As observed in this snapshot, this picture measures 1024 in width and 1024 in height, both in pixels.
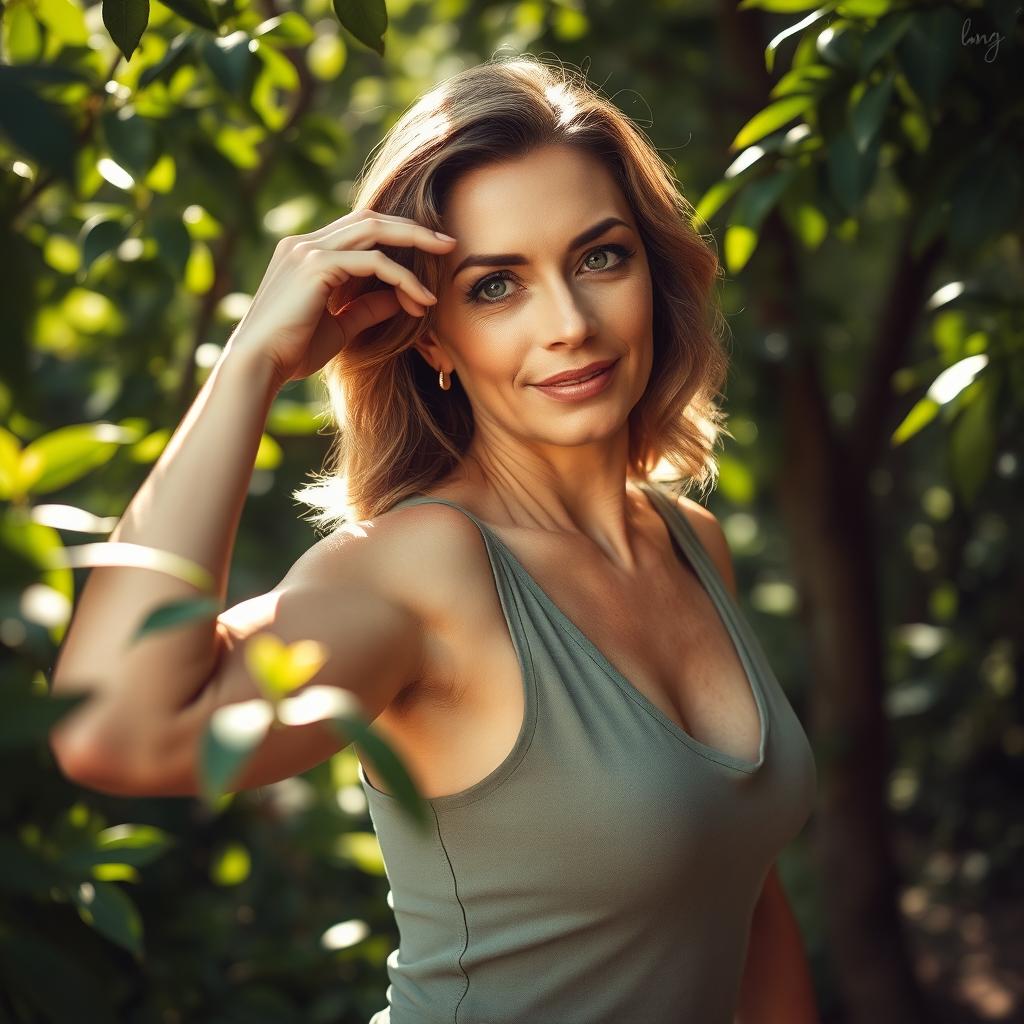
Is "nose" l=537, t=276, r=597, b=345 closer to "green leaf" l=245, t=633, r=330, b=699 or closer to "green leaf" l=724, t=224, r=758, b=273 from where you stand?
"green leaf" l=724, t=224, r=758, b=273

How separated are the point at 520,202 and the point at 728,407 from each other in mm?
1572

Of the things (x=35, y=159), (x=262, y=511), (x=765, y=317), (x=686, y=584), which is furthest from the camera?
(x=262, y=511)

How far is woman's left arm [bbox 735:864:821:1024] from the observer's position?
204 centimetres

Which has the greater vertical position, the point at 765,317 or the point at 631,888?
the point at 765,317

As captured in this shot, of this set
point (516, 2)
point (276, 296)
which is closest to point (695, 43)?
point (516, 2)

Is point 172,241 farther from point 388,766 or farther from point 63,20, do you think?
point 388,766

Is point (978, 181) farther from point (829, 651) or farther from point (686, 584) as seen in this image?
point (829, 651)

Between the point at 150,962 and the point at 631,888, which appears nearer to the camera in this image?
the point at 631,888

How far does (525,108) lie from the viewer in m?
1.76

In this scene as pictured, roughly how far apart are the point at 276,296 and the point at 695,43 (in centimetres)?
226

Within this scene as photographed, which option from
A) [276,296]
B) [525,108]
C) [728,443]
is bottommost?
[728,443]

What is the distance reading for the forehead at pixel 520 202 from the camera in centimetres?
171

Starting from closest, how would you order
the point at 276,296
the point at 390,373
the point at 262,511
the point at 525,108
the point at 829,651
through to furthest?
the point at 276,296, the point at 525,108, the point at 390,373, the point at 829,651, the point at 262,511

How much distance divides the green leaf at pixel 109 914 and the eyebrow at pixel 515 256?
3.09 feet
